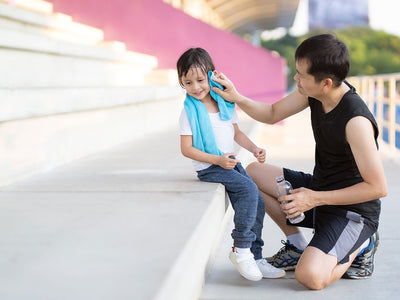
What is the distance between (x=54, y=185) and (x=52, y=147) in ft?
1.93

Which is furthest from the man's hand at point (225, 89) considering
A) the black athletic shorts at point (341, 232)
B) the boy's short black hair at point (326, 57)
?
the black athletic shorts at point (341, 232)

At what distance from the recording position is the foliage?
52.9m

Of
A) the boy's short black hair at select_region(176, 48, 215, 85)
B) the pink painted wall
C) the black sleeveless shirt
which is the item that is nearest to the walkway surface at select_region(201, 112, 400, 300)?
the black sleeveless shirt

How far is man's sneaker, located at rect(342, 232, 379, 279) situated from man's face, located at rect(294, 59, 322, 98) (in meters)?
0.70

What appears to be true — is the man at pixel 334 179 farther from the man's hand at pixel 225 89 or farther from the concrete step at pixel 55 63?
the concrete step at pixel 55 63

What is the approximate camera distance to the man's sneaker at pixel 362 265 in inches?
87.0

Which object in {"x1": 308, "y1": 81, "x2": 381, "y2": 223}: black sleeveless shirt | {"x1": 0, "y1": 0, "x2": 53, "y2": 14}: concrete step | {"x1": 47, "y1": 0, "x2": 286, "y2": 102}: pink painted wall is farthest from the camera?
{"x1": 47, "y1": 0, "x2": 286, "y2": 102}: pink painted wall

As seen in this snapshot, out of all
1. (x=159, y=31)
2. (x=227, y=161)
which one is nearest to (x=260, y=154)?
(x=227, y=161)

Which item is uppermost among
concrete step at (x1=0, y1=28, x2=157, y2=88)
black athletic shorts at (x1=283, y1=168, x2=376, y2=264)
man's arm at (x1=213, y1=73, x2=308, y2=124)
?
concrete step at (x1=0, y1=28, x2=157, y2=88)

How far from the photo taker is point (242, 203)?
2.15m

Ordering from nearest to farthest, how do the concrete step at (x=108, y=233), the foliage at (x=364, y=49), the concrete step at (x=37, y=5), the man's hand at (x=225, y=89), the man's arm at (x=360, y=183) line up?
the concrete step at (x=108, y=233) → the man's arm at (x=360, y=183) → the man's hand at (x=225, y=89) → the concrete step at (x=37, y=5) → the foliage at (x=364, y=49)

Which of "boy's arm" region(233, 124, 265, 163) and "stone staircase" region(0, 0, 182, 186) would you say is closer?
"boy's arm" region(233, 124, 265, 163)

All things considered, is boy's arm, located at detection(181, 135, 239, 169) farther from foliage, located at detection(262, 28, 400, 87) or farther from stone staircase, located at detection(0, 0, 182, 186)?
foliage, located at detection(262, 28, 400, 87)

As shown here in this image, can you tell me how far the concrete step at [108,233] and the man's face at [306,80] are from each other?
1.81 feet
